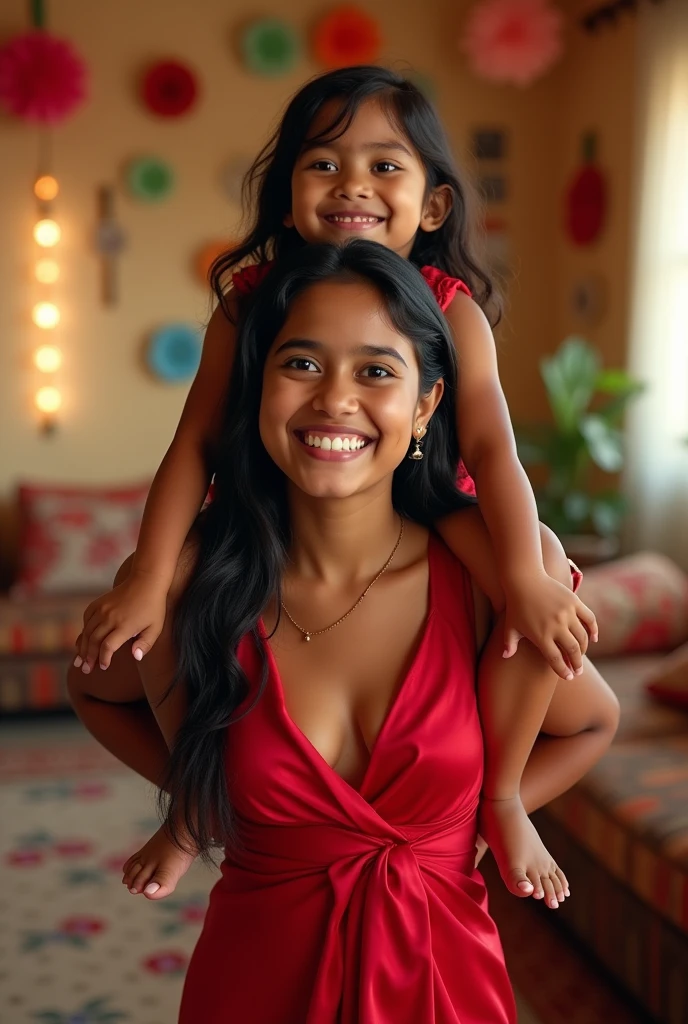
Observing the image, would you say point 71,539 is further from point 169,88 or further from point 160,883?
point 160,883

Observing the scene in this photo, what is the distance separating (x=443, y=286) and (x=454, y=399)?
146 mm


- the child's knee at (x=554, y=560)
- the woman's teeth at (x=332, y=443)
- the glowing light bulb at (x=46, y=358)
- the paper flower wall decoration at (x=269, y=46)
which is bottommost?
the glowing light bulb at (x=46, y=358)

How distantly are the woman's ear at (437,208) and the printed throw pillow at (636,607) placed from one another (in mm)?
2265

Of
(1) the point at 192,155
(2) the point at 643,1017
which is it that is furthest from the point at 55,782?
(1) the point at 192,155

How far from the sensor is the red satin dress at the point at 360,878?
121 centimetres

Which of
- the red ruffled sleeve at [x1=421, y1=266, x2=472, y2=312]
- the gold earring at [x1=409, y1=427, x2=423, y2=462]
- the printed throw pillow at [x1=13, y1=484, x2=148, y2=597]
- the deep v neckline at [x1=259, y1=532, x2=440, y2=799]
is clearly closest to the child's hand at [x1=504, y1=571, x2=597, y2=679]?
the deep v neckline at [x1=259, y1=532, x2=440, y2=799]

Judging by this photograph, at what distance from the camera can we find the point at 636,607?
375cm

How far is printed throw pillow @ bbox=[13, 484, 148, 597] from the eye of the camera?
4734mm

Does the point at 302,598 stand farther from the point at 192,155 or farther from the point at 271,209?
the point at 192,155

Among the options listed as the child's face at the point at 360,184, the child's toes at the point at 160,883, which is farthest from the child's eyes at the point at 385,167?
the child's toes at the point at 160,883

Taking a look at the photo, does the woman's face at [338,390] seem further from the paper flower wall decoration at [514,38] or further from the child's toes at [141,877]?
the paper flower wall decoration at [514,38]

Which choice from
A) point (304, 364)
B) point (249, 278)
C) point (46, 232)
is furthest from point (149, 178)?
point (304, 364)

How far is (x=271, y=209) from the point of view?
1556 mm

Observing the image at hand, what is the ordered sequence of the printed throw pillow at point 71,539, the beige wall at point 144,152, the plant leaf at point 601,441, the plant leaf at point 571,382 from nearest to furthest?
the plant leaf at point 601,441 < the plant leaf at point 571,382 < the printed throw pillow at point 71,539 < the beige wall at point 144,152
